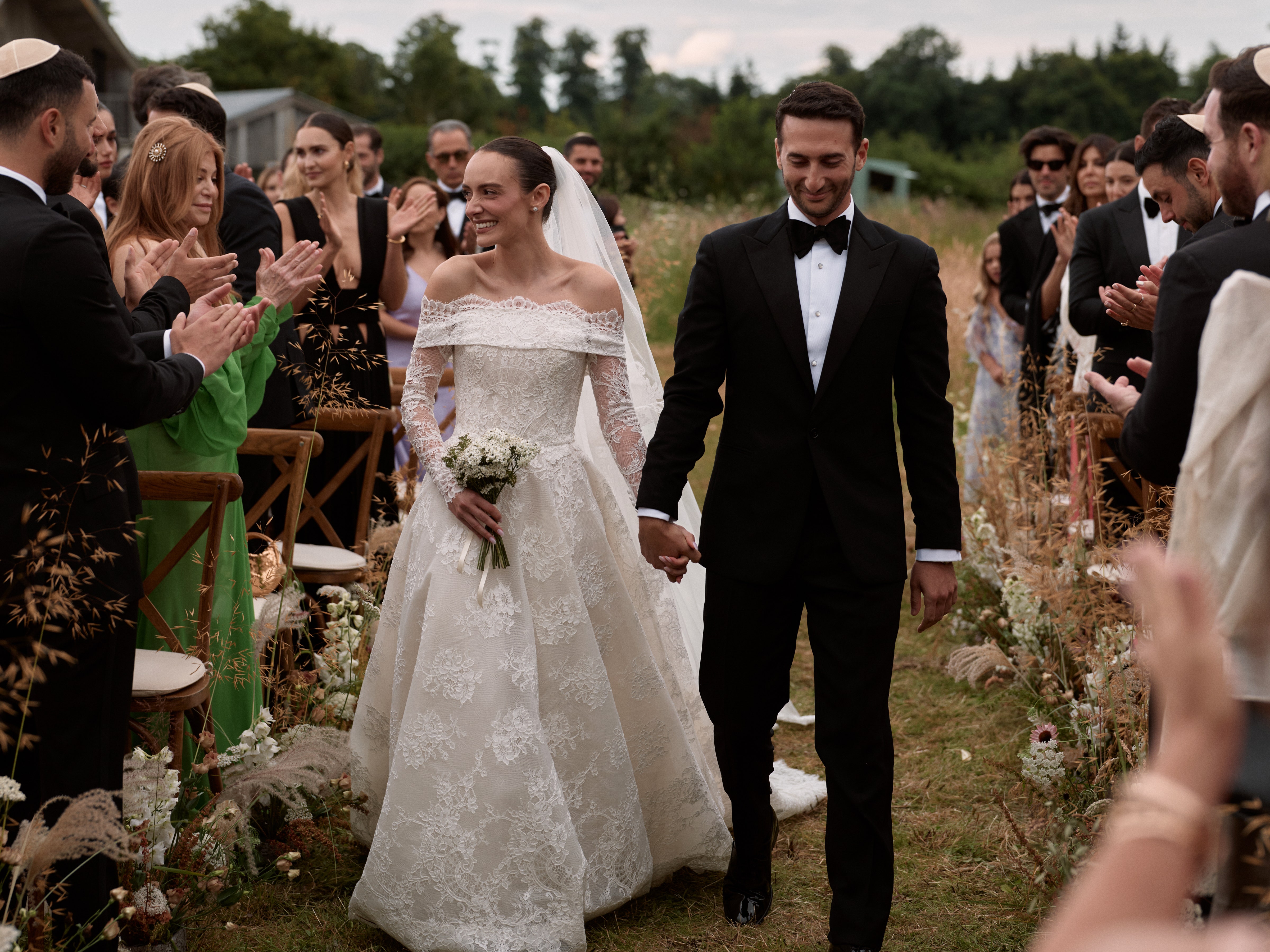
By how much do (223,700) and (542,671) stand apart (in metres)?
1.20

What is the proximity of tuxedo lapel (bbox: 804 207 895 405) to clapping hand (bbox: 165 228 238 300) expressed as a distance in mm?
1863

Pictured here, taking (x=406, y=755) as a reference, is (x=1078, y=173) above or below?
above

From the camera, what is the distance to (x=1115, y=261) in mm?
5598

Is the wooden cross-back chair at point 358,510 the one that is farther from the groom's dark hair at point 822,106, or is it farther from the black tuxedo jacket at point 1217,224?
the black tuxedo jacket at point 1217,224

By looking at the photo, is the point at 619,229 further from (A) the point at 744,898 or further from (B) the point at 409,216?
(A) the point at 744,898

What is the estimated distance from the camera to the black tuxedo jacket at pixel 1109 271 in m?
5.41

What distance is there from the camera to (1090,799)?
389 centimetres

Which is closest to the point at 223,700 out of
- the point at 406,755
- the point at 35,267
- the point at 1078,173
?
the point at 406,755

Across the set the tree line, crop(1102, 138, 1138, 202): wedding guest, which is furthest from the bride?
the tree line

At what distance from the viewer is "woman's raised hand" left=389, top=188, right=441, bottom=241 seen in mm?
6098

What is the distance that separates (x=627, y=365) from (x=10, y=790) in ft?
7.50

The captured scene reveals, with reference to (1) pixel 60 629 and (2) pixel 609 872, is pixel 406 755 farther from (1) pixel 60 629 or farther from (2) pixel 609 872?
(1) pixel 60 629

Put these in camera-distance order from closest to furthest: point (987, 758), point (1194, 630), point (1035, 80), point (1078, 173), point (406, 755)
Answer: point (1194, 630) → point (406, 755) → point (987, 758) → point (1078, 173) → point (1035, 80)

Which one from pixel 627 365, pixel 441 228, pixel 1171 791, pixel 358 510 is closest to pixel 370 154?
pixel 441 228
